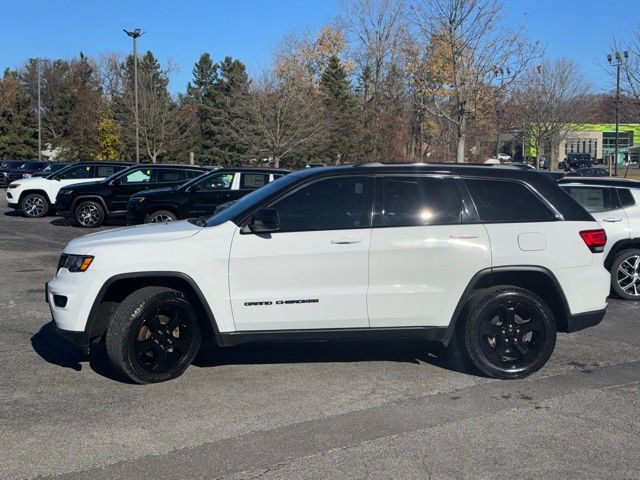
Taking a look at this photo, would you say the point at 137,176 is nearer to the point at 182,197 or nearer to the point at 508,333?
the point at 182,197

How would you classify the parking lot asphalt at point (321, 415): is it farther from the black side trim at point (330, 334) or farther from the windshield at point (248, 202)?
the windshield at point (248, 202)

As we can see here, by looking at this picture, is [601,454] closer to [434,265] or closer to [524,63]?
[434,265]

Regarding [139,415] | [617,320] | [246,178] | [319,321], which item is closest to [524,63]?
[246,178]

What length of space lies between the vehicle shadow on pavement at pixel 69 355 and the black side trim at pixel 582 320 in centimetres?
373

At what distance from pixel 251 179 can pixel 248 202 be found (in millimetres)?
9854

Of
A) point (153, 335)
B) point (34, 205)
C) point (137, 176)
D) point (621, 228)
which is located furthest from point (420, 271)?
point (34, 205)

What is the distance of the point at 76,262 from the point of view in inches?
214

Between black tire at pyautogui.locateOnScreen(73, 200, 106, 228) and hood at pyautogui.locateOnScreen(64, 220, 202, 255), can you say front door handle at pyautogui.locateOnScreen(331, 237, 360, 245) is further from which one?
black tire at pyautogui.locateOnScreen(73, 200, 106, 228)

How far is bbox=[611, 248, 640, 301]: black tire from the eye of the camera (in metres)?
9.38

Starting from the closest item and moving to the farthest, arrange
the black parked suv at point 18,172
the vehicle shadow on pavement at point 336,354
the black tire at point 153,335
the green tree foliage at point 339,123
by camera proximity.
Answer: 1. the black tire at point 153,335
2. the vehicle shadow on pavement at point 336,354
3. the black parked suv at point 18,172
4. the green tree foliage at point 339,123

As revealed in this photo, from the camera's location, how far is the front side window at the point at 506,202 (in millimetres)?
5777

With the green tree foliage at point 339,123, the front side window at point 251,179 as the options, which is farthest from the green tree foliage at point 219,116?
the front side window at point 251,179

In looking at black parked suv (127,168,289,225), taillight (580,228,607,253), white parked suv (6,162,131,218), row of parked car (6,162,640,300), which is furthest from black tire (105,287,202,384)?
white parked suv (6,162,131,218)

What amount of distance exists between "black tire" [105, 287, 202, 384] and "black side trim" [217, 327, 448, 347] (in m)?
0.33
